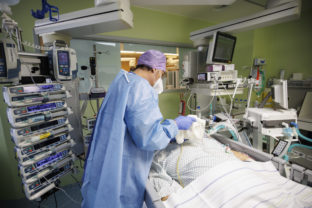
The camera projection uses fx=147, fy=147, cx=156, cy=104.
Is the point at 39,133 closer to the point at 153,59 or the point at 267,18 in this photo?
the point at 153,59

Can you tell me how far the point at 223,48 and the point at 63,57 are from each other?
2.07m

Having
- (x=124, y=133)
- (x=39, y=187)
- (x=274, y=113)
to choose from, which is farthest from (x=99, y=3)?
(x=274, y=113)

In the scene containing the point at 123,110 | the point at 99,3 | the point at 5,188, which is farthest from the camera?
the point at 5,188

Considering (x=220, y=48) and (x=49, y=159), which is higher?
(x=220, y=48)

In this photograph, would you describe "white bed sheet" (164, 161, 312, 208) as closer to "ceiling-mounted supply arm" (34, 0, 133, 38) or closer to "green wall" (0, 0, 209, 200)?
"ceiling-mounted supply arm" (34, 0, 133, 38)

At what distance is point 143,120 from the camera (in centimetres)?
95

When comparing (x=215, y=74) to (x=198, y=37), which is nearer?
(x=215, y=74)

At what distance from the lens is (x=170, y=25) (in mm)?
2918

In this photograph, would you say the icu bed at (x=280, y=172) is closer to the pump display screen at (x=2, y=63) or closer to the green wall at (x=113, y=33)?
the pump display screen at (x=2, y=63)

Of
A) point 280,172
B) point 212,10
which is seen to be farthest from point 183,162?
point 212,10

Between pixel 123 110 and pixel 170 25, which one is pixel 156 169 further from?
pixel 170 25

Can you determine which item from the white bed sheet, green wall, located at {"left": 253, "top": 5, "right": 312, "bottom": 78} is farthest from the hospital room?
green wall, located at {"left": 253, "top": 5, "right": 312, "bottom": 78}

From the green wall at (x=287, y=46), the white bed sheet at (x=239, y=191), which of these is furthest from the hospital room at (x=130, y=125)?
the green wall at (x=287, y=46)

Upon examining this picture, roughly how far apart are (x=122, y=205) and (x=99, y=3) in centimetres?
153
